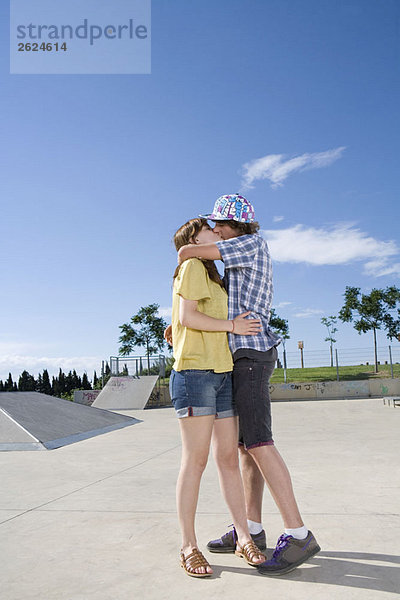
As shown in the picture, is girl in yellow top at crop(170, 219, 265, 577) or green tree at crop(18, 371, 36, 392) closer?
girl in yellow top at crop(170, 219, 265, 577)

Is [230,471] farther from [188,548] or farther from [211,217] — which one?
[211,217]

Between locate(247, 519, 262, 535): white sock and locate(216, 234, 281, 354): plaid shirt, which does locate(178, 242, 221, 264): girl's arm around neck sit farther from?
locate(247, 519, 262, 535): white sock

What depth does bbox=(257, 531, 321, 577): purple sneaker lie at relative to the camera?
2295 millimetres

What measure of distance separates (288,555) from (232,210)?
66.3 inches

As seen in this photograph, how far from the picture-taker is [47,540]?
2908 mm

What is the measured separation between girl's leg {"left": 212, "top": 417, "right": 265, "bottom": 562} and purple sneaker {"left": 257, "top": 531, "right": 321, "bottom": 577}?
0.62 feet

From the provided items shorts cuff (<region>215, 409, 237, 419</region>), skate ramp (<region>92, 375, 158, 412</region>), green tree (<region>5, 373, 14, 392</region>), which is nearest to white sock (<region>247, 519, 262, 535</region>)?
shorts cuff (<region>215, 409, 237, 419</region>)

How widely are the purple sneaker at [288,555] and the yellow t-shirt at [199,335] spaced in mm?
850

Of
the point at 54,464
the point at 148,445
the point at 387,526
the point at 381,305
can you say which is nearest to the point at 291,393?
the point at 381,305

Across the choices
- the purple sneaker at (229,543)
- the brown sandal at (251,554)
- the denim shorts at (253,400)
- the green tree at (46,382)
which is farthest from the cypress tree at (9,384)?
the denim shorts at (253,400)

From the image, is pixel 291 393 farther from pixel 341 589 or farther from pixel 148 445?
pixel 341 589

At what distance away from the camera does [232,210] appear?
2.62 meters

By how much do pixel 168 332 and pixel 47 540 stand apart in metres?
1.39

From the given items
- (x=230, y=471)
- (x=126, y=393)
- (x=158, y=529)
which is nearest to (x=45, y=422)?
(x=158, y=529)
